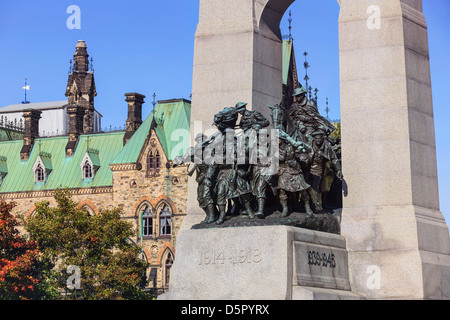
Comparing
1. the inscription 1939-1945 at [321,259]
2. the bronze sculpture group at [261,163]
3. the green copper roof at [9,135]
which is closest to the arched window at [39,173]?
the green copper roof at [9,135]

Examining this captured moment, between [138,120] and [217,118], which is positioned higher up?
[138,120]

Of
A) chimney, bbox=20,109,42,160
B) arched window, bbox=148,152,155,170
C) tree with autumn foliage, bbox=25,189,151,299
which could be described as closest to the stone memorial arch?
tree with autumn foliage, bbox=25,189,151,299

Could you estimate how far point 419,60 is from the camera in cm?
1856

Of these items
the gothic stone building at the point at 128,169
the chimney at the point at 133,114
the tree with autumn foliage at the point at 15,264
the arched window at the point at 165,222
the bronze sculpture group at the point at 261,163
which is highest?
the chimney at the point at 133,114

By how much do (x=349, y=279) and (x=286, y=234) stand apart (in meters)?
2.22

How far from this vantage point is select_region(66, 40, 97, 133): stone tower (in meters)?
104

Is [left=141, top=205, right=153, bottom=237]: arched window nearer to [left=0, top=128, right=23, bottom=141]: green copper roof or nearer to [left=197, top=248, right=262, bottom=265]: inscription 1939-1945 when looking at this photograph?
[left=0, top=128, right=23, bottom=141]: green copper roof

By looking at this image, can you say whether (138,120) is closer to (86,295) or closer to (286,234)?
(86,295)

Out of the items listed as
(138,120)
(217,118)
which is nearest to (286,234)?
(217,118)

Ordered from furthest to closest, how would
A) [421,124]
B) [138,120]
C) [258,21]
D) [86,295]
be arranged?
[138,120] < [86,295] < [258,21] < [421,124]

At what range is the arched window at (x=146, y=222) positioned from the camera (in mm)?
75375

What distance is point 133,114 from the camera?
273ft

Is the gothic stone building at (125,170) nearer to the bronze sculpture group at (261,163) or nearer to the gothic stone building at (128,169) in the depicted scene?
the gothic stone building at (128,169)

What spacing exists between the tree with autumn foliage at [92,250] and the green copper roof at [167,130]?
20.5 meters
